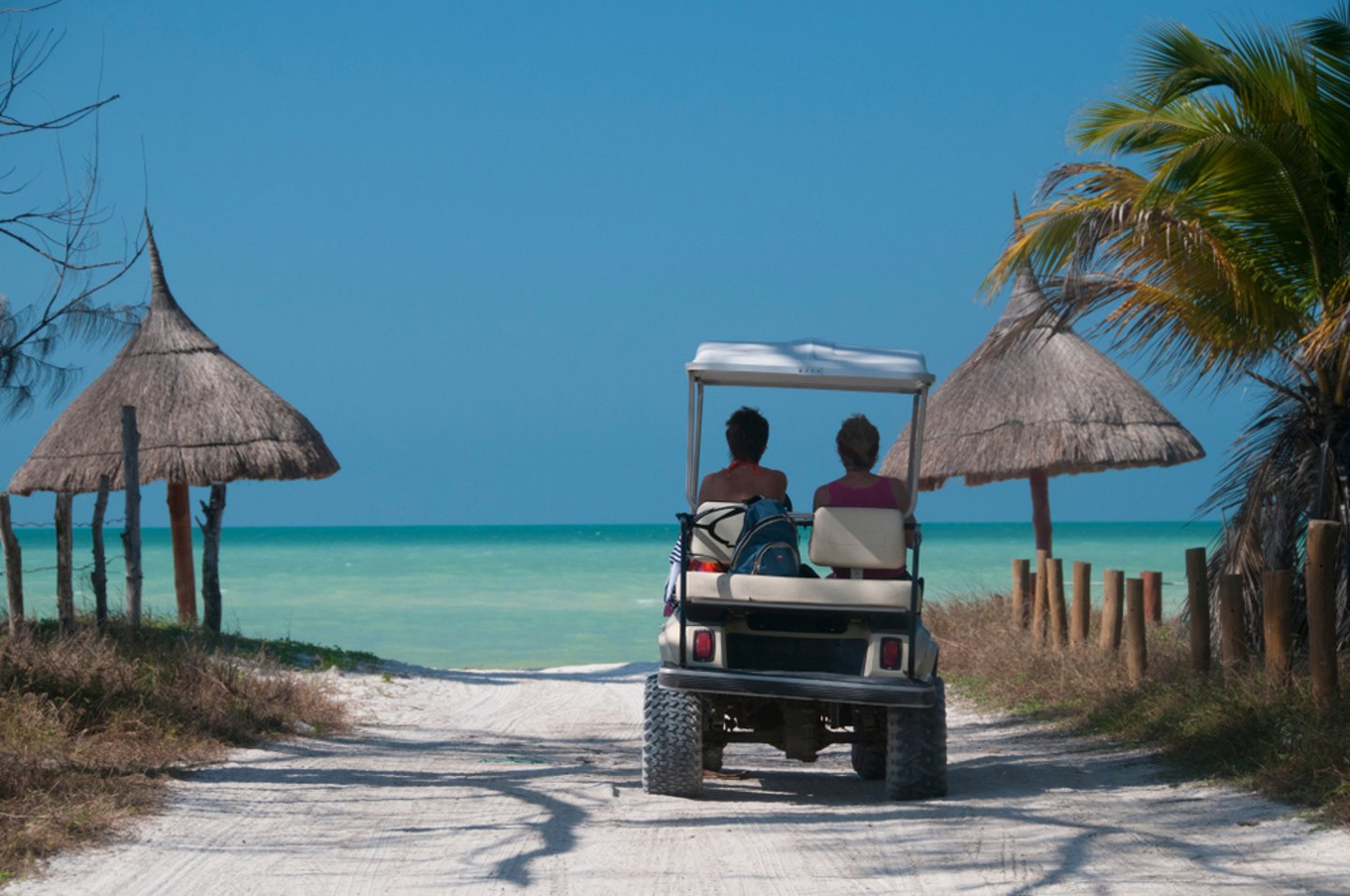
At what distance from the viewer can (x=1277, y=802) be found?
6270mm

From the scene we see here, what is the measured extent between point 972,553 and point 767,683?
57024 mm

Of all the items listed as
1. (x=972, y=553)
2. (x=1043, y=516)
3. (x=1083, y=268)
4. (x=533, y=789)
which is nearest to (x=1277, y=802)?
(x=533, y=789)

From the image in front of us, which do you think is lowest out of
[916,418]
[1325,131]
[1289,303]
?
[916,418]

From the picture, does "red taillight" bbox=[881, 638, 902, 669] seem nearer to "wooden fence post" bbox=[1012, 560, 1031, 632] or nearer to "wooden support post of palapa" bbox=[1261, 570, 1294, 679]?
"wooden support post of palapa" bbox=[1261, 570, 1294, 679]

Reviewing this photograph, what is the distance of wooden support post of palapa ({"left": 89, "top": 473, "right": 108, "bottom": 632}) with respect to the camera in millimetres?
12086

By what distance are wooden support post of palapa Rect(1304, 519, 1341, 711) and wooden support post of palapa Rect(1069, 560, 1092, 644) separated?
436 cm

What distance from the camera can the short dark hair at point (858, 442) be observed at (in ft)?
22.3

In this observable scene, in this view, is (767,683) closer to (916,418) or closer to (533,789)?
(533,789)

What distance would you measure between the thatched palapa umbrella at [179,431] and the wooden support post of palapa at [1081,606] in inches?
367

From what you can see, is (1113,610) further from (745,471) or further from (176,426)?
(176,426)

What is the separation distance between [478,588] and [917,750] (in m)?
38.3

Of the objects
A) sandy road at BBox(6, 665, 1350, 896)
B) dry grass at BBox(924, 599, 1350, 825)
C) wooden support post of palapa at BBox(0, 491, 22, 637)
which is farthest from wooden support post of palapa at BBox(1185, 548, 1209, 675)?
wooden support post of palapa at BBox(0, 491, 22, 637)

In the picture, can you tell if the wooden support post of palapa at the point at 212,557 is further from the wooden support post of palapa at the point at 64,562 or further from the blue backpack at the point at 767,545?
the blue backpack at the point at 767,545

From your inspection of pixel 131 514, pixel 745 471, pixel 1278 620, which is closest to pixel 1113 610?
pixel 1278 620
